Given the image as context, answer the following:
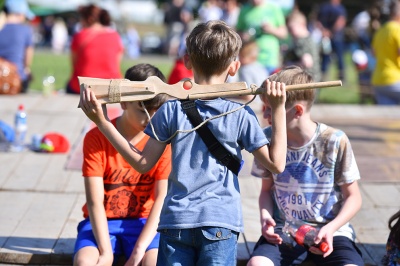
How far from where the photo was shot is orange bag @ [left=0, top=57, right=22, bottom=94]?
9.43 meters

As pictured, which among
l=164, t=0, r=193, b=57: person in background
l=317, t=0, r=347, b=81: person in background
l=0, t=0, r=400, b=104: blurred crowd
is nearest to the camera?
l=0, t=0, r=400, b=104: blurred crowd

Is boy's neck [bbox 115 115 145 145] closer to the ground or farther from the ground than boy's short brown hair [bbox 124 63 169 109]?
closer to the ground

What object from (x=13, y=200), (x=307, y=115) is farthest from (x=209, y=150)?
(x=13, y=200)

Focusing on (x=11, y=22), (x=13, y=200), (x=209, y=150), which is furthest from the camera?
(x=11, y=22)

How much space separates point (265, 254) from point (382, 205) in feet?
6.10

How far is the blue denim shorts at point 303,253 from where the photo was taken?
383 cm

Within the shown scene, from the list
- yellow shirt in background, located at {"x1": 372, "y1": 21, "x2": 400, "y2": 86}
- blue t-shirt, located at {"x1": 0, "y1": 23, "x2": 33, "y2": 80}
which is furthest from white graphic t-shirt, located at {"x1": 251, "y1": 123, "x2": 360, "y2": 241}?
blue t-shirt, located at {"x1": 0, "y1": 23, "x2": 33, "y2": 80}

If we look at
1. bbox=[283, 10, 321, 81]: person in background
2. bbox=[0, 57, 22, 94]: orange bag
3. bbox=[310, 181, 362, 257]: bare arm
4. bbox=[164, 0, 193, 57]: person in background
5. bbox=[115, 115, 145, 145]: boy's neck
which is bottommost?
bbox=[164, 0, 193, 57]: person in background

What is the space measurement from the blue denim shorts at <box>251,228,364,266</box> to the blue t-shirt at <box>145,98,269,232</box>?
30.7 inches

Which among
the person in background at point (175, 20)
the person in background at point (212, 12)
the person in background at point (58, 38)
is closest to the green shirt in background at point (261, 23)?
the person in background at point (212, 12)

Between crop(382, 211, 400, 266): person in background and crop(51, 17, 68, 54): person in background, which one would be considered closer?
crop(382, 211, 400, 266): person in background

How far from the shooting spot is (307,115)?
3.89 meters

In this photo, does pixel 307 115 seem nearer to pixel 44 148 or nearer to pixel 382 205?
pixel 382 205

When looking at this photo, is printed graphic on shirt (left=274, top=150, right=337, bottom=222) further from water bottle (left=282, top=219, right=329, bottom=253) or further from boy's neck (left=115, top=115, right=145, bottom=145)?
boy's neck (left=115, top=115, right=145, bottom=145)
